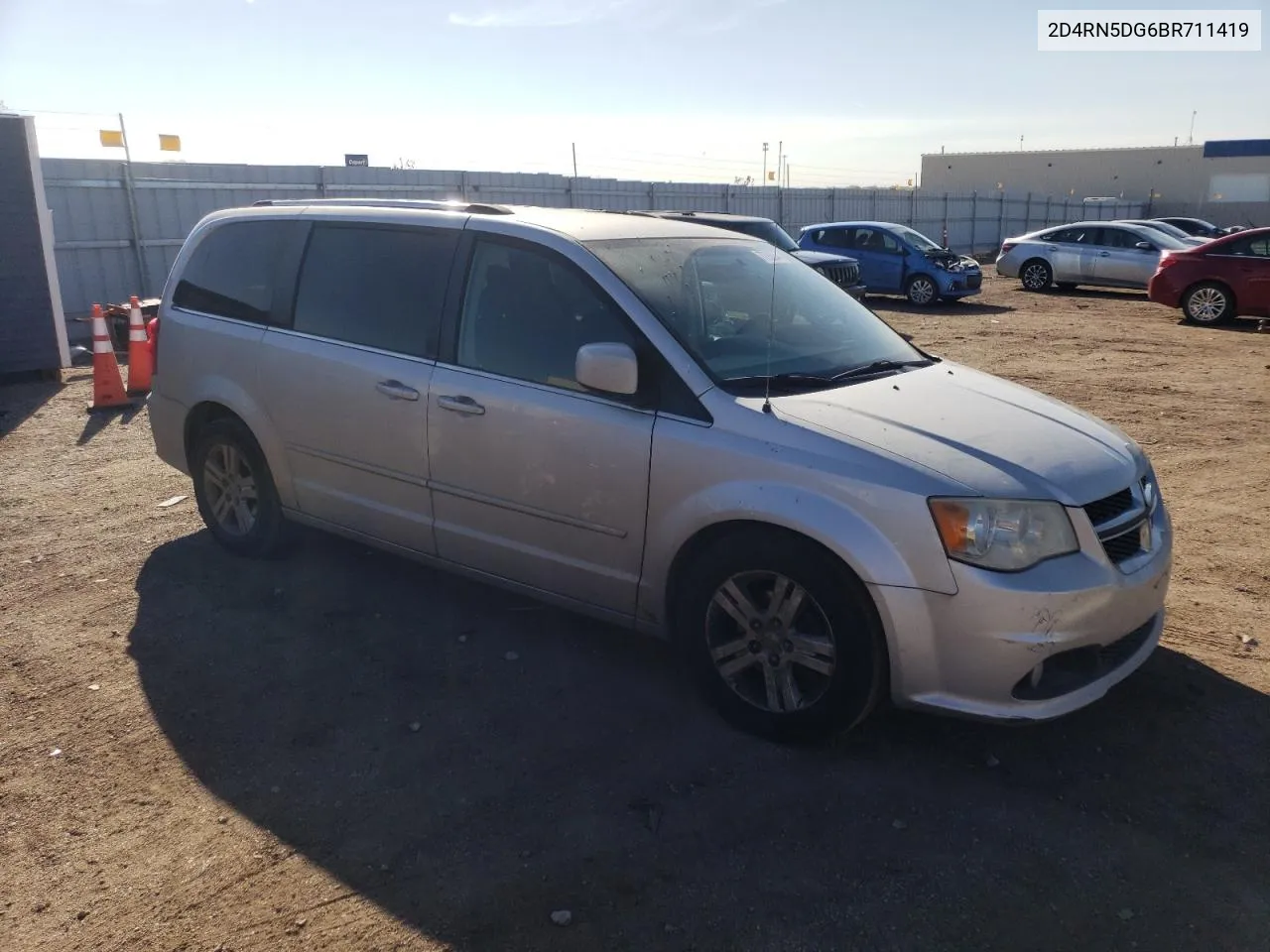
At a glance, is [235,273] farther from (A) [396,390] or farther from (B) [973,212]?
(B) [973,212]

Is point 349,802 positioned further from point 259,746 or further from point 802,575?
point 802,575

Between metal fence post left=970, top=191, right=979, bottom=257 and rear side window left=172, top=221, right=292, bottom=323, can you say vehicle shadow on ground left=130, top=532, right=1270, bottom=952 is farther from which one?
metal fence post left=970, top=191, right=979, bottom=257

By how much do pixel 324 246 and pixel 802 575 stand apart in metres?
3.04

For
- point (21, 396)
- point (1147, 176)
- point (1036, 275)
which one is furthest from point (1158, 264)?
point (1147, 176)

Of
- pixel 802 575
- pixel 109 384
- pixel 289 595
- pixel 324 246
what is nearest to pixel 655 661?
pixel 802 575

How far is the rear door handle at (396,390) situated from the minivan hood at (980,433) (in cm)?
167

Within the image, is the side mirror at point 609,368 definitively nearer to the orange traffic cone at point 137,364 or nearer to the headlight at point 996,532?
the headlight at point 996,532

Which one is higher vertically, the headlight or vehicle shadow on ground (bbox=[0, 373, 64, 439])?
the headlight

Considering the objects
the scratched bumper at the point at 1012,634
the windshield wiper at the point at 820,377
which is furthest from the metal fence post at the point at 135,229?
the scratched bumper at the point at 1012,634

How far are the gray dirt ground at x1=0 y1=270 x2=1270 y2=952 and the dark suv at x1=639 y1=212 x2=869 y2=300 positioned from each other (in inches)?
311

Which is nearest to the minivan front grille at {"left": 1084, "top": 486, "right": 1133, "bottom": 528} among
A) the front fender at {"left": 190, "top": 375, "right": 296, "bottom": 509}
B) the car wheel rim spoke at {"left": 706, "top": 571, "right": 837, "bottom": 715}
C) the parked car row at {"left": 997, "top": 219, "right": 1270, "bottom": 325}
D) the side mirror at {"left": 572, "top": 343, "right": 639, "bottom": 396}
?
the car wheel rim spoke at {"left": 706, "top": 571, "right": 837, "bottom": 715}

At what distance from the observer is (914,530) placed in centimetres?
324

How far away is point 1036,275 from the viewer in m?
21.5

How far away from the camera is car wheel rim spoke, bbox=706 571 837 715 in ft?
11.5
